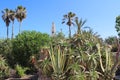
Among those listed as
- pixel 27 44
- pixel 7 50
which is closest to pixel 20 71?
pixel 27 44

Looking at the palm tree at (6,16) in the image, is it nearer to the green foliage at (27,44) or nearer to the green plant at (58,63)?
the green foliage at (27,44)

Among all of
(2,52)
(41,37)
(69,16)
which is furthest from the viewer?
(69,16)

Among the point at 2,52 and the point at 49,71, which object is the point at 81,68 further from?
the point at 2,52

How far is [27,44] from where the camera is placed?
124ft

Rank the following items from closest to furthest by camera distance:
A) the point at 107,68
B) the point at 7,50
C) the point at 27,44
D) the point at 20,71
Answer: the point at 107,68 → the point at 20,71 → the point at 27,44 → the point at 7,50

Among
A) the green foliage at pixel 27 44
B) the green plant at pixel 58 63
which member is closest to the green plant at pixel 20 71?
the green foliage at pixel 27 44

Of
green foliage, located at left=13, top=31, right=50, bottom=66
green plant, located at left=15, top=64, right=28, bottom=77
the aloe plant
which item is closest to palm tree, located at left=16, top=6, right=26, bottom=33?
green foliage, located at left=13, top=31, right=50, bottom=66

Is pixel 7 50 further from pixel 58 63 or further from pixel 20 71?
pixel 58 63

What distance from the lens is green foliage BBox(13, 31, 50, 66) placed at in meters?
37.5

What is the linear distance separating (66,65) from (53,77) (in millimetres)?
1311

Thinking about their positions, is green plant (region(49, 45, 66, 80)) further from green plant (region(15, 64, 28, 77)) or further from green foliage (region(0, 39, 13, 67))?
green foliage (region(0, 39, 13, 67))

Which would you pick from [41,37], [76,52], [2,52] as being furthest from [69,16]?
[76,52]

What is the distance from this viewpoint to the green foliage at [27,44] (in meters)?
37.5

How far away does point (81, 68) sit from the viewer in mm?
21141
